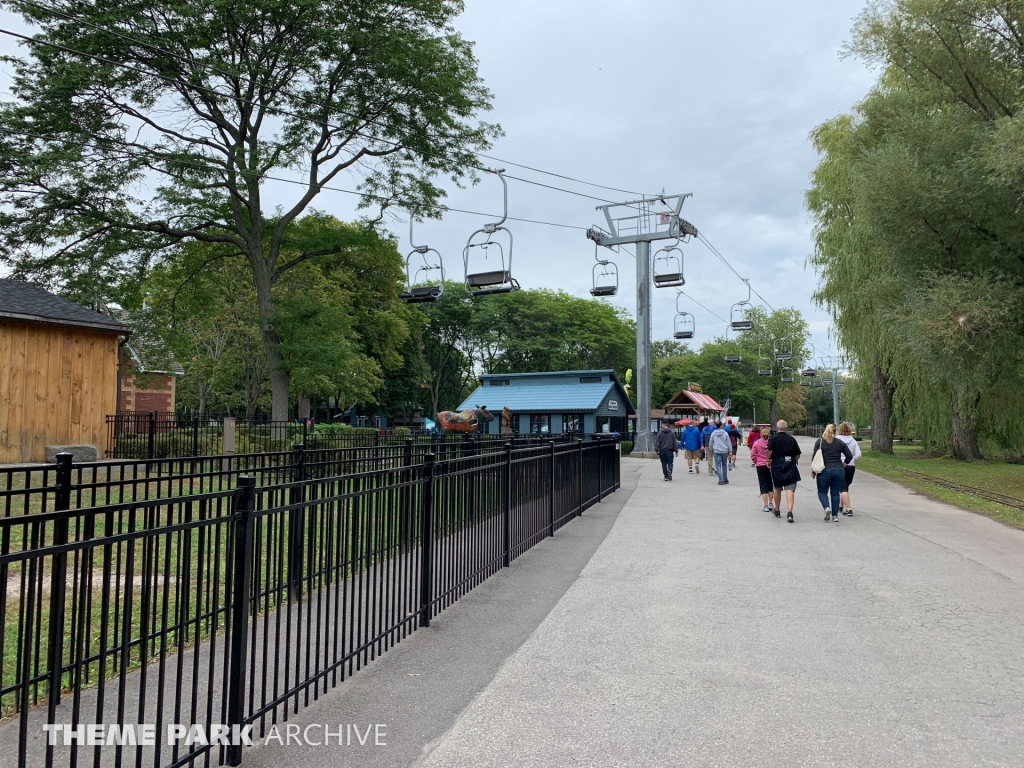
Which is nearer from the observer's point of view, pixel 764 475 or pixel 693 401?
pixel 764 475

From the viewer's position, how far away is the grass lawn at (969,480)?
14.8 metres

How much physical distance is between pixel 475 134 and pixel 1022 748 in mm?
25648

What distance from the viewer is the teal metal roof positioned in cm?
4153

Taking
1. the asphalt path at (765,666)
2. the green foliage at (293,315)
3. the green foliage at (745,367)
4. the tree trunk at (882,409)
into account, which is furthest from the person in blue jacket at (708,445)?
the green foliage at (745,367)

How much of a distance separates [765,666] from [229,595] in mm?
3557

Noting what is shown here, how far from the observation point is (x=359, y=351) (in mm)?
46031

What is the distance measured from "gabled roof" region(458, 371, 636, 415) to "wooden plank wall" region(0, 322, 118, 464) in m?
24.2

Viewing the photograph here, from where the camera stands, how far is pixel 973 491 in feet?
61.6

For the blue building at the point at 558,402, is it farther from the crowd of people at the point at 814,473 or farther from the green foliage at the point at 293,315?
the crowd of people at the point at 814,473

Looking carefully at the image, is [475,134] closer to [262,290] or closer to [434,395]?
[262,290]

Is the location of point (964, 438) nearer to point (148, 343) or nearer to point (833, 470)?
point (833, 470)

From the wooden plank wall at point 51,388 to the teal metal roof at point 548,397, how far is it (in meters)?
24.3

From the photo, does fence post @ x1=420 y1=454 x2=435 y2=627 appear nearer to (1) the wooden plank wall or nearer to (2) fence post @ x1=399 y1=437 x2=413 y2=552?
(2) fence post @ x1=399 y1=437 x2=413 y2=552

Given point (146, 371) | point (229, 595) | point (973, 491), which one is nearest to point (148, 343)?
point (146, 371)
